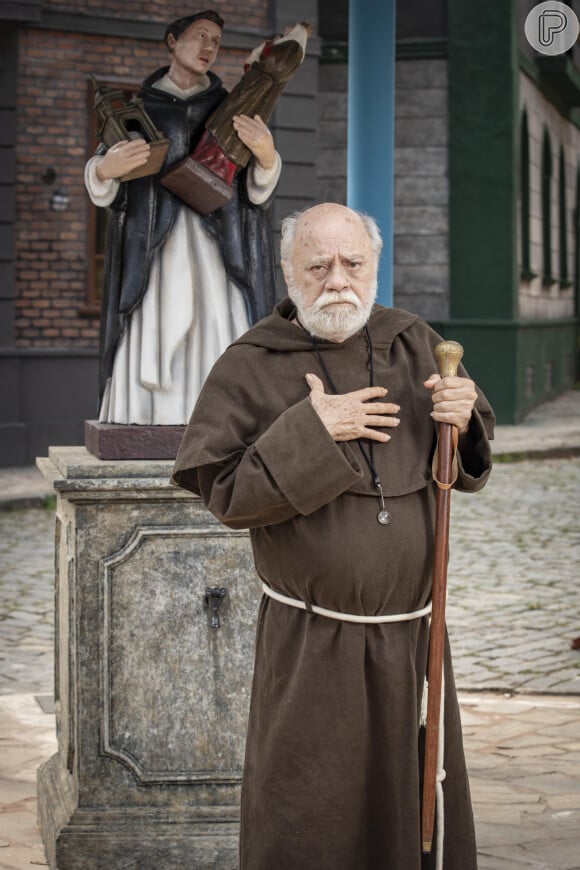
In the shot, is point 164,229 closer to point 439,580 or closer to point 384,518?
point 384,518

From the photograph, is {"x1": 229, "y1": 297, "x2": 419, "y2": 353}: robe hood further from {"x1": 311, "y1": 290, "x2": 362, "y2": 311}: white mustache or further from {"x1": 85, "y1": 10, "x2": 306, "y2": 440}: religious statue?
{"x1": 85, "y1": 10, "x2": 306, "y2": 440}: religious statue

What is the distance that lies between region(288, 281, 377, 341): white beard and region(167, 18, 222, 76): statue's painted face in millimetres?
1444

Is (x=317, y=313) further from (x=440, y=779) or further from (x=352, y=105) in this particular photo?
(x=352, y=105)

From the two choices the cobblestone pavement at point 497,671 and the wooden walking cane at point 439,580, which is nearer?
the wooden walking cane at point 439,580

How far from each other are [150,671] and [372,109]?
245 centimetres

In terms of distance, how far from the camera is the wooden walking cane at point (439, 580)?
2959mm

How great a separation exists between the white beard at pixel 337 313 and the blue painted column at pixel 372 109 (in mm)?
2325

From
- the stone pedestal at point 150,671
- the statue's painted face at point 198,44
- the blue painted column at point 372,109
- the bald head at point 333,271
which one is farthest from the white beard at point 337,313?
the blue painted column at point 372,109

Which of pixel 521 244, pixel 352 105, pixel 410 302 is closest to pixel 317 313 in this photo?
pixel 352 105

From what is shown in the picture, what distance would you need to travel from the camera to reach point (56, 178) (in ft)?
45.8

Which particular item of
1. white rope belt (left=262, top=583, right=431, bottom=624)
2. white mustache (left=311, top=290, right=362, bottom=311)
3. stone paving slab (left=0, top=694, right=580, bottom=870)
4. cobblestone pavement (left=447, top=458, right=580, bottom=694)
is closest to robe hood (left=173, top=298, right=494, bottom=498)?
white mustache (left=311, top=290, right=362, bottom=311)

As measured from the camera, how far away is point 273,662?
A: 122 inches

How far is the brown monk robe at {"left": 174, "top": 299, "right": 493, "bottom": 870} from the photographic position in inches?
117

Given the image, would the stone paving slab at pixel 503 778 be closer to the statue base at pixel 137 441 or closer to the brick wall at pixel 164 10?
the statue base at pixel 137 441
